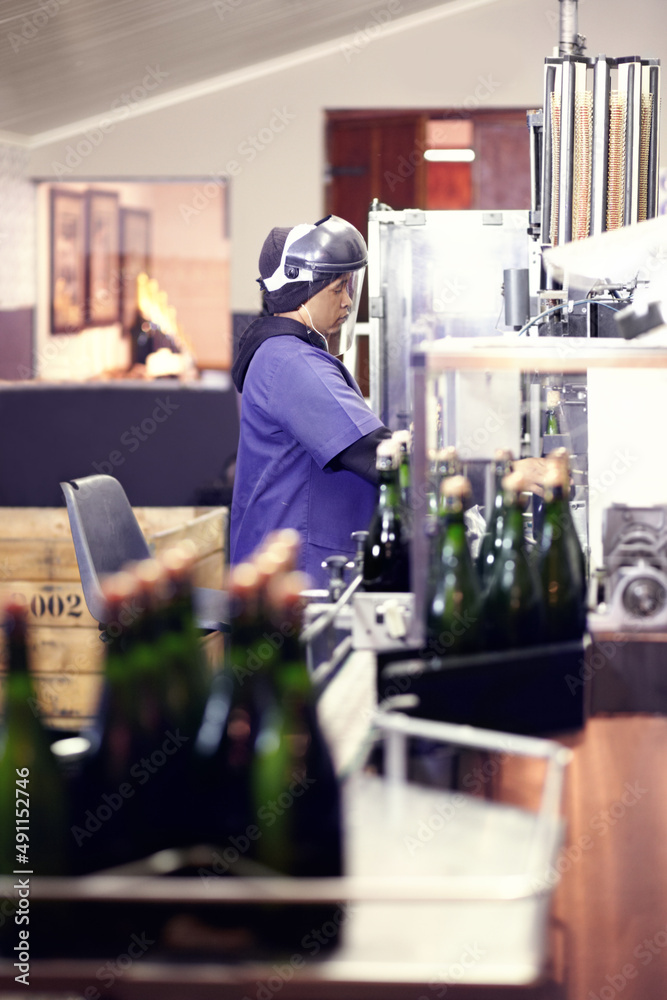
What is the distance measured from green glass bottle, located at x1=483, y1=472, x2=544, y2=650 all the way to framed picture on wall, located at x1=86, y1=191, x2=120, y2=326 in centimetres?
609

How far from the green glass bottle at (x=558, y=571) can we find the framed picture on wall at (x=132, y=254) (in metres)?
6.02

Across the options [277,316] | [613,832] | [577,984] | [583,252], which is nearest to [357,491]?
[277,316]

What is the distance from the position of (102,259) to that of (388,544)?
5.85 meters

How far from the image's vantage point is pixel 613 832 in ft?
3.51

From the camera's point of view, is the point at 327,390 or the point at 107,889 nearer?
the point at 107,889

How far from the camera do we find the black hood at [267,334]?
236 cm

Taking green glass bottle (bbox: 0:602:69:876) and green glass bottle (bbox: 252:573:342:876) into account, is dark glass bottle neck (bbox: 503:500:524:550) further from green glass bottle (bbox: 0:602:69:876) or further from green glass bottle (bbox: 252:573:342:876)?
green glass bottle (bbox: 0:602:69:876)

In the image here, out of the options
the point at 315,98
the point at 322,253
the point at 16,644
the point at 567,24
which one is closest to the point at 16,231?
the point at 315,98

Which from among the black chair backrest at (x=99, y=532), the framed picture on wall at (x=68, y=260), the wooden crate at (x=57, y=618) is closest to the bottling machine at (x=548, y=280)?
the black chair backrest at (x=99, y=532)

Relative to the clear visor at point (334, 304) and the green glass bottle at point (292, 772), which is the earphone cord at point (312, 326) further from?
the green glass bottle at point (292, 772)

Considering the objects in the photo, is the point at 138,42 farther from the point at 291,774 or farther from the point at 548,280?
the point at 291,774

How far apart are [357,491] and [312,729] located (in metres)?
1.40

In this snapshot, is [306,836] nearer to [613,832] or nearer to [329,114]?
[613,832]

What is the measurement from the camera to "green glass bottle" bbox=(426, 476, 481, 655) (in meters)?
1.20
